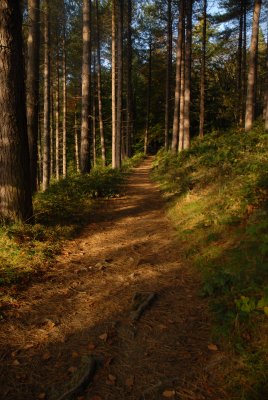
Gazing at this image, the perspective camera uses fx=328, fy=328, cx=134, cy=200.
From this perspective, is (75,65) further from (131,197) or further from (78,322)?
(78,322)

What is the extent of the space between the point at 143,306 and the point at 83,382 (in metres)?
1.39

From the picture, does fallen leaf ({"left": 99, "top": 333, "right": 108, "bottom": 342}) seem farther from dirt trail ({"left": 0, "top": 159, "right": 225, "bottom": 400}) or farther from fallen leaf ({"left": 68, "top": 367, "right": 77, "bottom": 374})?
fallen leaf ({"left": 68, "top": 367, "right": 77, "bottom": 374})

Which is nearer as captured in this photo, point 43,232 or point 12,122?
point 12,122

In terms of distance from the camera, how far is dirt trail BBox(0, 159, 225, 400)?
3018mm

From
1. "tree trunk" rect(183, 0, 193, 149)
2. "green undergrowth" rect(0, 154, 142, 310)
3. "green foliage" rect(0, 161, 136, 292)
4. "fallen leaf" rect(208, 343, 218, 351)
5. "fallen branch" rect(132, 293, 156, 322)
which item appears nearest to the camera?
"fallen leaf" rect(208, 343, 218, 351)

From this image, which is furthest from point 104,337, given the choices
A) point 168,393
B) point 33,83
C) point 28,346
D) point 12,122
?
point 33,83

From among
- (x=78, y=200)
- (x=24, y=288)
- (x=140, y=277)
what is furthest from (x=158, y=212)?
(x=24, y=288)

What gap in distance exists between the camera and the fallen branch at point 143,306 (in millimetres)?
4039

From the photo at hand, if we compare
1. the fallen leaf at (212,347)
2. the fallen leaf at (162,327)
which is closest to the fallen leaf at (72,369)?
the fallen leaf at (162,327)

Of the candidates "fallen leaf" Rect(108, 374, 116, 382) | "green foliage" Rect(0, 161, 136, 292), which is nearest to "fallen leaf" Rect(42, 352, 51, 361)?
"fallen leaf" Rect(108, 374, 116, 382)

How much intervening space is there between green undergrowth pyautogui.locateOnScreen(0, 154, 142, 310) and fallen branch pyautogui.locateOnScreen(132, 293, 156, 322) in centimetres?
163

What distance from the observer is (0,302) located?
14.0 ft

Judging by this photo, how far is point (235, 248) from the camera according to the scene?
4.90 m

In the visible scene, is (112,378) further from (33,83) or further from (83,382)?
(33,83)
